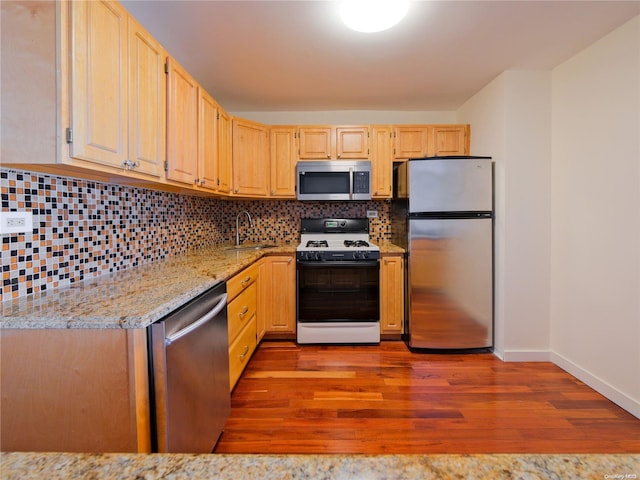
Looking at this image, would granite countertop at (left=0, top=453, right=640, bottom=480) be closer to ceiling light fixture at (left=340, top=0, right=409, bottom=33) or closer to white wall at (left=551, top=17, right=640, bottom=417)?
ceiling light fixture at (left=340, top=0, right=409, bottom=33)

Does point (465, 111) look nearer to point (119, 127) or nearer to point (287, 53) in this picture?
point (287, 53)

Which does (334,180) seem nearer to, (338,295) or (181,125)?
(338,295)

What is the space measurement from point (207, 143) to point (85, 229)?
1066mm

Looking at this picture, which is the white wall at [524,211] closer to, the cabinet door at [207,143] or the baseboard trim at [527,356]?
the baseboard trim at [527,356]

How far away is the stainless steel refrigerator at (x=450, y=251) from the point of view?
264 cm

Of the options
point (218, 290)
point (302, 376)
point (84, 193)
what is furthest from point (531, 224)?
point (84, 193)

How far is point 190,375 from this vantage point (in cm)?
123

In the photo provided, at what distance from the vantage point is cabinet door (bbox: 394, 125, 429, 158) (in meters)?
3.17

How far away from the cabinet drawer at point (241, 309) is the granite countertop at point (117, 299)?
11.5 inches

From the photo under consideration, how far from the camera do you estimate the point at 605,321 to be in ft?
6.70

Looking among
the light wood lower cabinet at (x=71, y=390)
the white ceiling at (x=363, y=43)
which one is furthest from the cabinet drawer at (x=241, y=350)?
the white ceiling at (x=363, y=43)

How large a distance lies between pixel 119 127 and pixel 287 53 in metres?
1.37

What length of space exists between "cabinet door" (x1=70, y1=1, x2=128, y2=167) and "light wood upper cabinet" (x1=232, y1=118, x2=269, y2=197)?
1537mm

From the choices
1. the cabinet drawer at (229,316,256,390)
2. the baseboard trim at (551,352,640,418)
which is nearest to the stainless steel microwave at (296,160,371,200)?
the cabinet drawer at (229,316,256,390)
